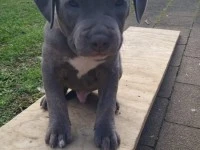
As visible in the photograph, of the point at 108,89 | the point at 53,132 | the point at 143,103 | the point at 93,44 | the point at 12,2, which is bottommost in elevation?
the point at 12,2

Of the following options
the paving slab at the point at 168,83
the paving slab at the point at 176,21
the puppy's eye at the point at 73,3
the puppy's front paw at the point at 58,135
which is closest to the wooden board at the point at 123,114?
the puppy's front paw at the point at 58,135

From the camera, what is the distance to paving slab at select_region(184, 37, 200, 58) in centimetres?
460

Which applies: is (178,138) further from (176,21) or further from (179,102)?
(176,21)

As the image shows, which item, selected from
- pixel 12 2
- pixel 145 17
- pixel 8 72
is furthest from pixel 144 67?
pixel 12 2

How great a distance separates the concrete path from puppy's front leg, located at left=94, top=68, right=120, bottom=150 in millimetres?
466

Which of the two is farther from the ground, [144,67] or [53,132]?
[53,132]

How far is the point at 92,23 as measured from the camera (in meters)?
2.03

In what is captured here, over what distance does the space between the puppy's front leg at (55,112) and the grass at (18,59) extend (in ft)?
2.49

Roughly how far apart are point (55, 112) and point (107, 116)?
0.34 metres

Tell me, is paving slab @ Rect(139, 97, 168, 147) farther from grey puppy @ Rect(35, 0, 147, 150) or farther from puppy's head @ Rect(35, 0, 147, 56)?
puppy's head @ Rect(35, 0, 147, 56)

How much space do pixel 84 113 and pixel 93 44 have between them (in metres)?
0.94

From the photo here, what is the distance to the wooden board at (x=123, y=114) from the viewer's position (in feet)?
8.27

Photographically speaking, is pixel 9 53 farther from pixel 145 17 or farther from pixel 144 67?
pixel 145 17

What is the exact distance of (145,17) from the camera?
6.17m
